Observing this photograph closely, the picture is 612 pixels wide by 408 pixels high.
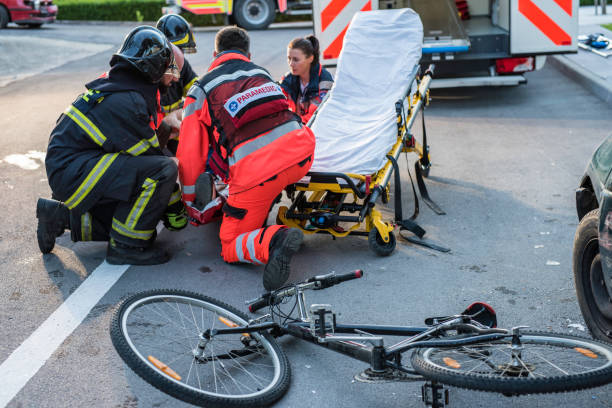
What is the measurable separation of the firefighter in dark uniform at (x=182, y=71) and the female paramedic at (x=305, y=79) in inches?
34.6

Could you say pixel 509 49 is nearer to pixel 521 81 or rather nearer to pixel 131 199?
pixel 521 81

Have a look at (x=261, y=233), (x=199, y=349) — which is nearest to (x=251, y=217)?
(x=261, y=233)

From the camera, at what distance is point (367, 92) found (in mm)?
6344

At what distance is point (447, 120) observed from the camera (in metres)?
9.17

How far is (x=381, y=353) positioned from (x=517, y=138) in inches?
221

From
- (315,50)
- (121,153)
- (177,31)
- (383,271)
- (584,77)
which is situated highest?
(177,31)

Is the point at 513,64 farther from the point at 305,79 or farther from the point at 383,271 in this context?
the point at 383,271

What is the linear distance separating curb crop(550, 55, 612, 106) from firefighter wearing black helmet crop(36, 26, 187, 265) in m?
6.55

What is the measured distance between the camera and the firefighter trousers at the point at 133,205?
495 centimetres

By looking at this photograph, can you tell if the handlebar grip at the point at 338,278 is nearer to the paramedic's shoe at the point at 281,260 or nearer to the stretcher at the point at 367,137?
the paramedic's shoe at the point at 281,260

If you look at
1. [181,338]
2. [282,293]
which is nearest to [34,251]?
[181,338]

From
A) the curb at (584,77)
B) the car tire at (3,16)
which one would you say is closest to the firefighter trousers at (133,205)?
the curb at (584,77)

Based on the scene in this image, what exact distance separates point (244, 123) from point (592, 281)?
2348 millimetres

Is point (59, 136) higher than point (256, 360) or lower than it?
higher
